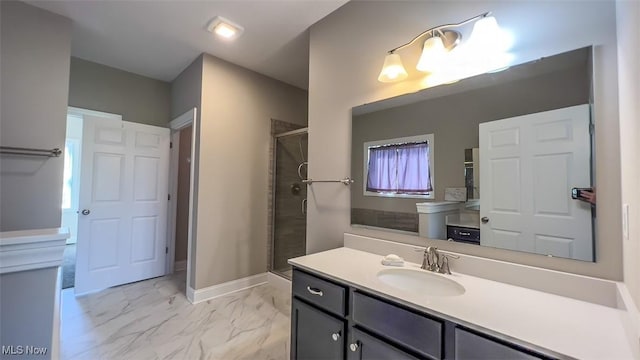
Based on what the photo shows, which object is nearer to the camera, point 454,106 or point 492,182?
point 492,182

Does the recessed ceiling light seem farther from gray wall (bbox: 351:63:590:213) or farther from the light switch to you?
the light switch

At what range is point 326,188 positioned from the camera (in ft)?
7.30

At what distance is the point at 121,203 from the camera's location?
3180 millimetres

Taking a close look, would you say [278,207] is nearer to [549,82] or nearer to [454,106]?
[454,106]

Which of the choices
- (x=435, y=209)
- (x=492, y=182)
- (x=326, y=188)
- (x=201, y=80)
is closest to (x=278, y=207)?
(x=326, y=188)

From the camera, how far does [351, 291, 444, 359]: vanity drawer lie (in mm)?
981

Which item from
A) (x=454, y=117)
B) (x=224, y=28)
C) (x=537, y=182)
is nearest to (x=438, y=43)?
(x=454, y=117)

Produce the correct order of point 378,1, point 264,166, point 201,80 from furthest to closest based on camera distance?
point 264,166 < point 201,80 < point 378,1

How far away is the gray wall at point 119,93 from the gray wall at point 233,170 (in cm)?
115

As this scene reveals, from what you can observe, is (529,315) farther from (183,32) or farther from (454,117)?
(183,32)

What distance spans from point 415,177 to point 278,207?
6.95ft

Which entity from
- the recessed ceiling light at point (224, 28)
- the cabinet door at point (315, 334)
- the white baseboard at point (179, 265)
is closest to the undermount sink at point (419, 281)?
the cabinet door at point (315, 334)

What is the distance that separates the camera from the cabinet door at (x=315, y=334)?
1.30 meters

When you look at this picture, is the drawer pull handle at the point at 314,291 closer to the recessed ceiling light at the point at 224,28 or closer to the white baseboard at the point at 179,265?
the recessed ceiling light at the point at 224,28
